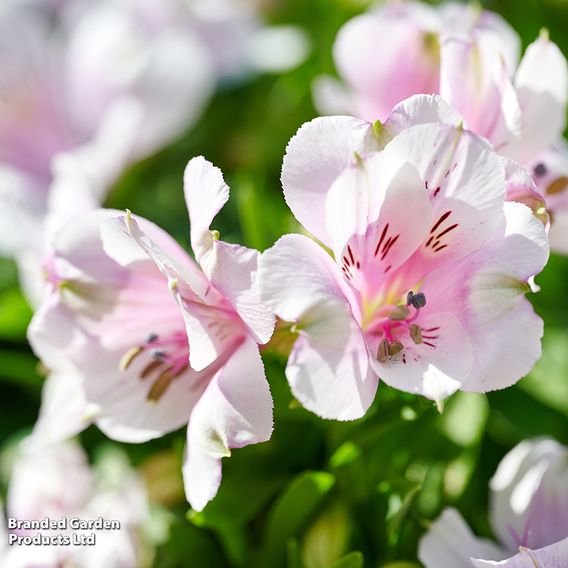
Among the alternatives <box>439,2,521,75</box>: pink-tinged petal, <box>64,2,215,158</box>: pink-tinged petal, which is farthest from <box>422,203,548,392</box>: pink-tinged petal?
<box>64,2,215,158</box>: pink-tinged petal

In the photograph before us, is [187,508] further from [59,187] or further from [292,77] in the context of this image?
[292,77]

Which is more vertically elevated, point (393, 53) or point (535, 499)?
point (393, 53)

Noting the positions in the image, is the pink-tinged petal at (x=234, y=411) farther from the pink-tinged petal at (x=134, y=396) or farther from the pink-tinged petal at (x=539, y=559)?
the pink-tinged petal at (x=539, y=559)

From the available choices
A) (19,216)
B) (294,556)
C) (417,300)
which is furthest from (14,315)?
(417,300)

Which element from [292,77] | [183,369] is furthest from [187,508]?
[292,77]

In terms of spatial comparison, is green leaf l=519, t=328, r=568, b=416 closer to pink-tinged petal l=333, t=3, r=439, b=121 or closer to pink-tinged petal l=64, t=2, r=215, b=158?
pink-tinged petal l=333, t=3, r=439, b=121

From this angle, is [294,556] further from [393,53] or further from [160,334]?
[393,53]
